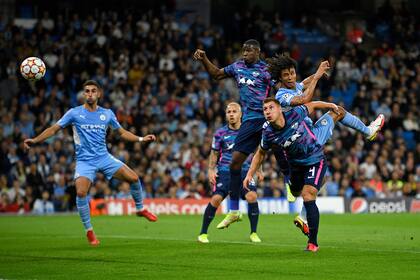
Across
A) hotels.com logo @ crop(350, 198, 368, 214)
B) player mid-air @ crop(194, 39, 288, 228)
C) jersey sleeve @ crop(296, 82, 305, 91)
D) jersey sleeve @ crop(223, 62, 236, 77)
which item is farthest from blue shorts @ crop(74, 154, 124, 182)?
hotels.com logo @ crop(350, 198, 368, 214)

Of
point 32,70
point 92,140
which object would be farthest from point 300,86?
point 32,70

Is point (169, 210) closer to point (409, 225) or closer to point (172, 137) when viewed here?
point (172, 137)

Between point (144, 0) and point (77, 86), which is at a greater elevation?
point (144, 0)

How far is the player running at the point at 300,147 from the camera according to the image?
13.8 m

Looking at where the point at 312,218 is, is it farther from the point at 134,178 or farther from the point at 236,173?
the point at 134,178

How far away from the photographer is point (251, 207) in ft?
56.3

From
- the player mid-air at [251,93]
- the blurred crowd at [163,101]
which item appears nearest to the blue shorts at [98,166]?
the player mid-air at [251,93]

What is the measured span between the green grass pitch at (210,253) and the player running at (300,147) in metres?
0.74

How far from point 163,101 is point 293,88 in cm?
1900

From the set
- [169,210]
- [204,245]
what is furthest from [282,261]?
[169,210]

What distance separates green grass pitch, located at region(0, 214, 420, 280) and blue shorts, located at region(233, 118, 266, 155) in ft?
5.26

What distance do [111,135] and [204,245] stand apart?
52.0 feet

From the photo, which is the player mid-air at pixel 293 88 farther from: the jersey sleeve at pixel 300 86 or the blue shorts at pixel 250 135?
the blue shorts at pixel 250 135

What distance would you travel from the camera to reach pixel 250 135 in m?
15.7
